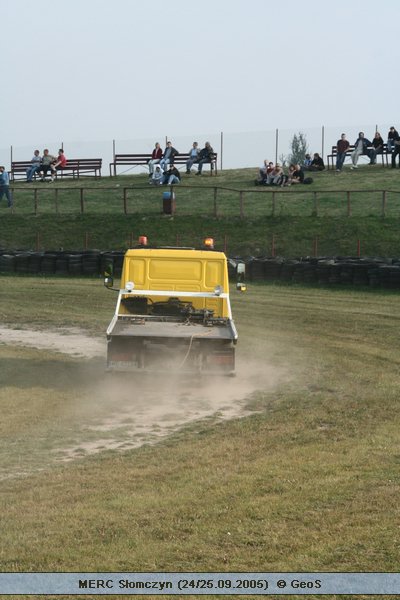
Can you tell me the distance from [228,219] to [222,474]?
2946 cm

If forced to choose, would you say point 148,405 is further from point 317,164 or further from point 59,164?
point 59,164

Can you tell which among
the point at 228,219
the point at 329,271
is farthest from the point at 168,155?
the point at 329,271

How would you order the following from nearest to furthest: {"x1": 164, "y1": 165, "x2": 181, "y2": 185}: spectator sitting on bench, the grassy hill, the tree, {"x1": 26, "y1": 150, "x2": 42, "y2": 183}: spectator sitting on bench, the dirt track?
the dirt track < the grassy hill < {"x1": 164, "y1": 165, "x2": 181, "y2": 185}: spectator sitting on bench < {"x1": 26, "y1": 150, "x2": 42, "y2": 183}: spectator sitting on bench < the tree

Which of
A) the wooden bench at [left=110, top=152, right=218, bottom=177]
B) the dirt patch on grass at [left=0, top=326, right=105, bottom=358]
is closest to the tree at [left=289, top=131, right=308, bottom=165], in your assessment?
the wooden bench at [left=110, top=152, right=218, bottom=177]

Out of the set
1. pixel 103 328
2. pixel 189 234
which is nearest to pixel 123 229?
pixel 189 234

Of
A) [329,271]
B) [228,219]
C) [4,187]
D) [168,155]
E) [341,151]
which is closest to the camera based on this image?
[329,271]

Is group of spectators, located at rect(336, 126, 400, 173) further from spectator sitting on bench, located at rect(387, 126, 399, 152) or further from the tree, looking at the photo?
the tree

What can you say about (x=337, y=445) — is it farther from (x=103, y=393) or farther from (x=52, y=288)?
(x=52, y=288)

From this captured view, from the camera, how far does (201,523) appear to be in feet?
30.6

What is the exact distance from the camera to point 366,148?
51.5 meters

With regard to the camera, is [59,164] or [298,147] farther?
[298,147]

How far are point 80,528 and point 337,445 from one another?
437cm

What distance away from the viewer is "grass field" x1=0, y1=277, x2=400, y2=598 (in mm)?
8586

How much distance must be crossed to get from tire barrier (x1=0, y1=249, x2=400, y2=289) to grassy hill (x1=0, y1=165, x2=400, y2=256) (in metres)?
3.52
